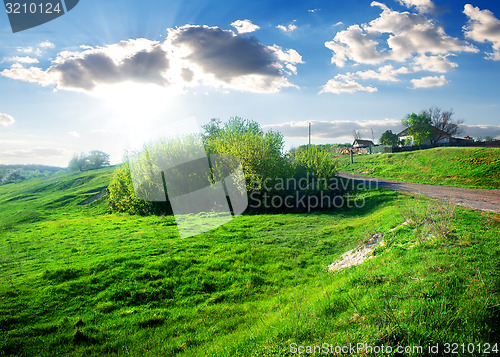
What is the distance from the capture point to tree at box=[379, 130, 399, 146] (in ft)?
263

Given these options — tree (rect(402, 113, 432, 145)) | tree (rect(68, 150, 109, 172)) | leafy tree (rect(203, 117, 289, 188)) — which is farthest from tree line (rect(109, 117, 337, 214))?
tree (rect(68, 150, 109, 172))

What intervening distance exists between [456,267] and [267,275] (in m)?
6.38

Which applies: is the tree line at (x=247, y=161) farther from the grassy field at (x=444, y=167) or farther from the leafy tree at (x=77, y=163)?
the leafy tree at (x=77, y=163)

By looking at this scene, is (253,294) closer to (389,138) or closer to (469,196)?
(469,196)

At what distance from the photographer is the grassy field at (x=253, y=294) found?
468 cm

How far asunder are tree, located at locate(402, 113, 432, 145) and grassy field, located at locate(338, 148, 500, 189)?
30723mm

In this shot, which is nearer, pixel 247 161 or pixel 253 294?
pixel 253 294

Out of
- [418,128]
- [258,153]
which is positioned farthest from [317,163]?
[418,128]

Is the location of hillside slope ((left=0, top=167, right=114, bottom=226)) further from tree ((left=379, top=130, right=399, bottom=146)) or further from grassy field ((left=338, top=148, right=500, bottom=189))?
tree ((left=379, top=130, right=399, bottom=146))

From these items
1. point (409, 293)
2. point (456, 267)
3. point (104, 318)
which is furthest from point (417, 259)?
point (104, 318)

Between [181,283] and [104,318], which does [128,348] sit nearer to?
[104,318]

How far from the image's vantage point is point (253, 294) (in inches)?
365

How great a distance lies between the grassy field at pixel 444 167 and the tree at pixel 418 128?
30.7 m

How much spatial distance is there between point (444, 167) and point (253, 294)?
1461 inches
